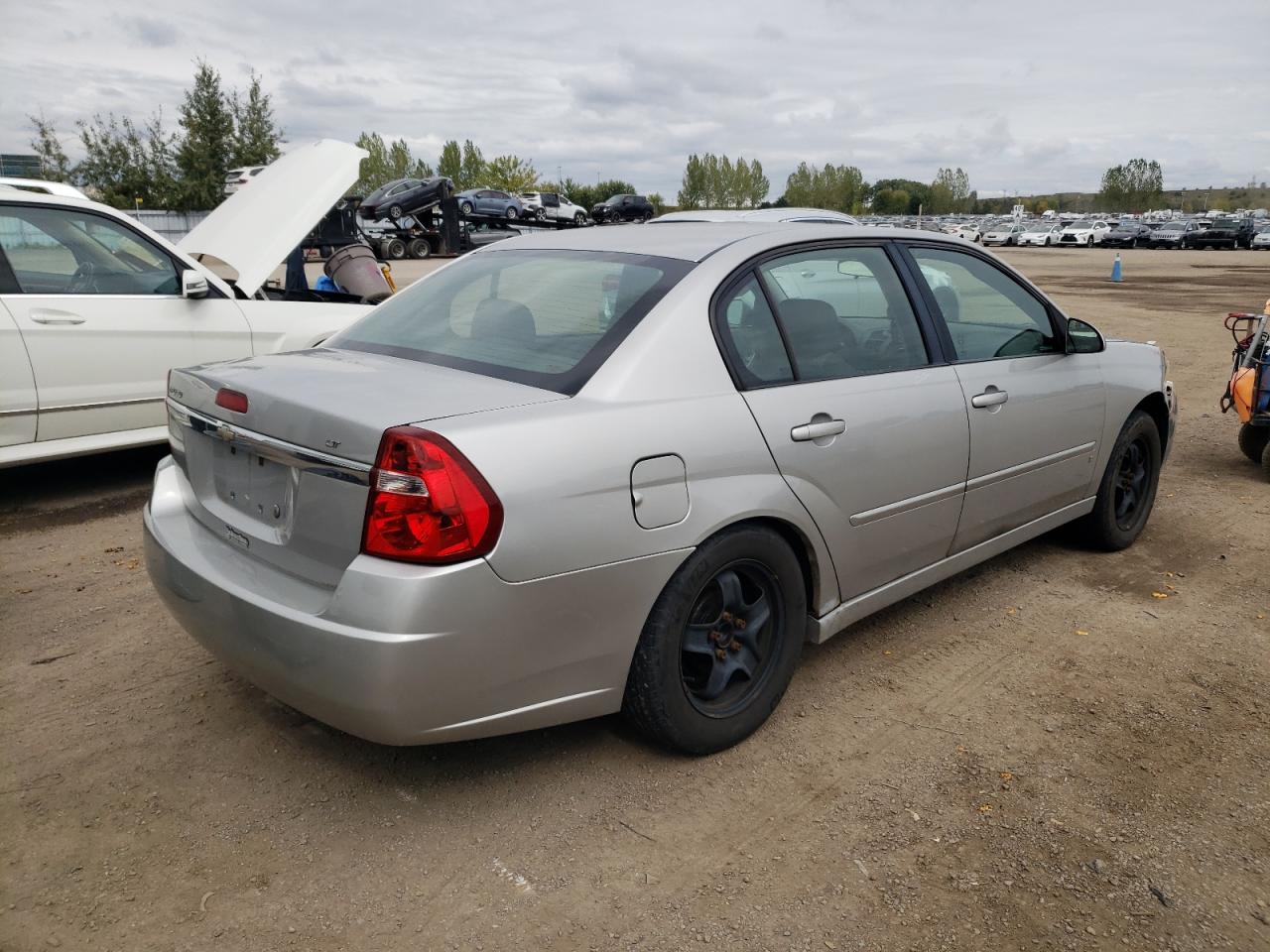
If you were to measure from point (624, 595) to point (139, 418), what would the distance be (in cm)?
423

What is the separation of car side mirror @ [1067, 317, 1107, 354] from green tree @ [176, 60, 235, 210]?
38730 mm

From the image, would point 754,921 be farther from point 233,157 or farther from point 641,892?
point 233,157

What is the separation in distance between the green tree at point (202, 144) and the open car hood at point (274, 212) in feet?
112

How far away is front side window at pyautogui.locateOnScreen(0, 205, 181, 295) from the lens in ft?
17.3

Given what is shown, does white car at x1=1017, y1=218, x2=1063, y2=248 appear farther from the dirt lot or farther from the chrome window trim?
the chrome window trim

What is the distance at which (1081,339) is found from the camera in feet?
14.1

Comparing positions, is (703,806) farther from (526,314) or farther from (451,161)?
(451,161)

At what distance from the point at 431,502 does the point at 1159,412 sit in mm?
4082

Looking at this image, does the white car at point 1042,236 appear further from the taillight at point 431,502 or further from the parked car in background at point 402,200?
the taillight at point 431,502

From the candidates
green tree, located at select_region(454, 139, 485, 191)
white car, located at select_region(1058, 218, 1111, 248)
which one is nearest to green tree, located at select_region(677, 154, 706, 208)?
green tree, located at select_region(454, 139, 485, 191)

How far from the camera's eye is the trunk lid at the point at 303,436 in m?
2.42

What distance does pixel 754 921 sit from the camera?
90.4 inches

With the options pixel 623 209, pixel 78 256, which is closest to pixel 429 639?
pixel 78 256

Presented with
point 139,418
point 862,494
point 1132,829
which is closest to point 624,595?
point 862,494
